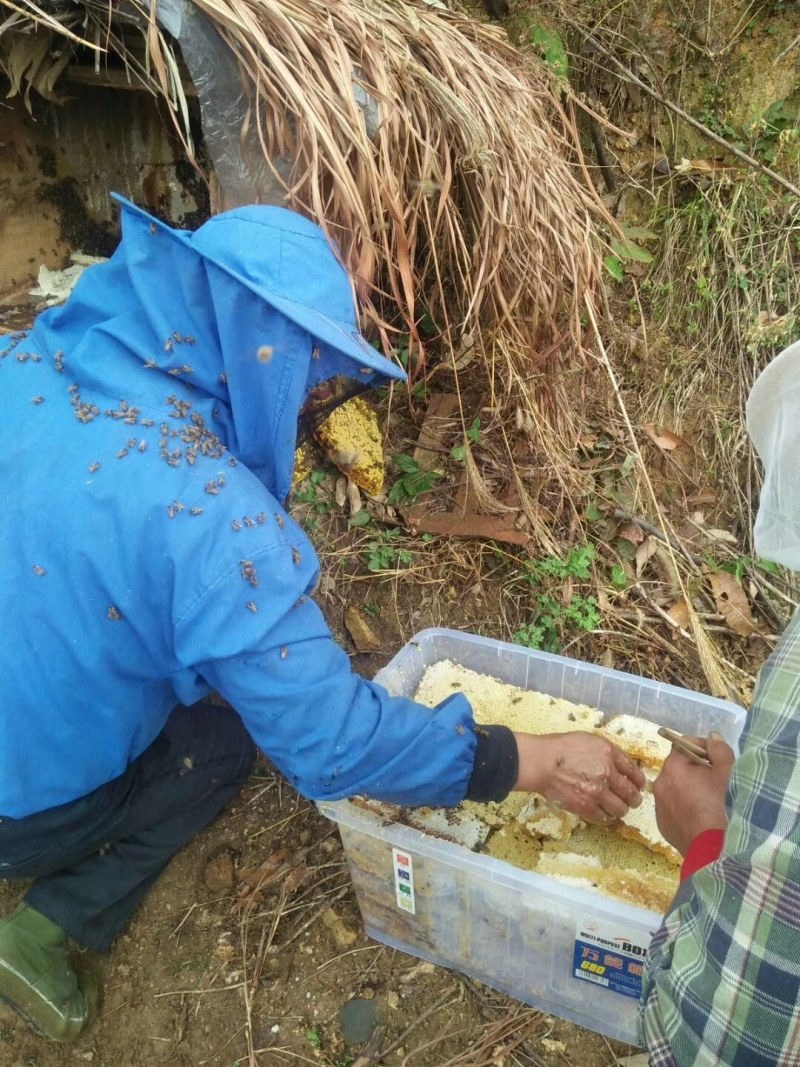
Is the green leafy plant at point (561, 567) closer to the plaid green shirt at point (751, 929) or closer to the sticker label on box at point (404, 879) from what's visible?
the sticker label on box at point (404, 879)

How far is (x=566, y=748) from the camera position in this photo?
1653mm

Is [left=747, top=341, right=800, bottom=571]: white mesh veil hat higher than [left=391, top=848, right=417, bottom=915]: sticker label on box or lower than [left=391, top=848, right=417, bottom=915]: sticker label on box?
higher

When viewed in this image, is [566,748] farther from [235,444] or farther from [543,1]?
[543,1]

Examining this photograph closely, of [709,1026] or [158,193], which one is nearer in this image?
[709,1026]

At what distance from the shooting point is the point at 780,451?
1.10 metres

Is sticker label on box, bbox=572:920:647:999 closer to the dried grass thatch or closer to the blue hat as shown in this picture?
Result: the blue hat

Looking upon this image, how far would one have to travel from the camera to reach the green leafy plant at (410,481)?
8.84ft

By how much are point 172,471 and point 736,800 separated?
3.29 ft

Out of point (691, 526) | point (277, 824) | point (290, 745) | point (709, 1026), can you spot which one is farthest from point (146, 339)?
point (691, 526)

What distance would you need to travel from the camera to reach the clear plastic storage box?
62.5 inches

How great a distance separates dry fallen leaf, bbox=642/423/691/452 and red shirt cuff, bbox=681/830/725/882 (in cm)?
203

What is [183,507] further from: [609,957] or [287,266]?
[609,957]

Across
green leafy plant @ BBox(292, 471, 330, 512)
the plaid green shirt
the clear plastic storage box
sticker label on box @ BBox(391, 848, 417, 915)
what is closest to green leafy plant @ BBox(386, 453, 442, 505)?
green leafy plant @ BBox(292, 471, 330, 512)

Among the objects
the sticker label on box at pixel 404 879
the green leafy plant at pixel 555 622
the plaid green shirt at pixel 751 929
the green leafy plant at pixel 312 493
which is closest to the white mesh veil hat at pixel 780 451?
the plaid green shirt at pixel 751 929
